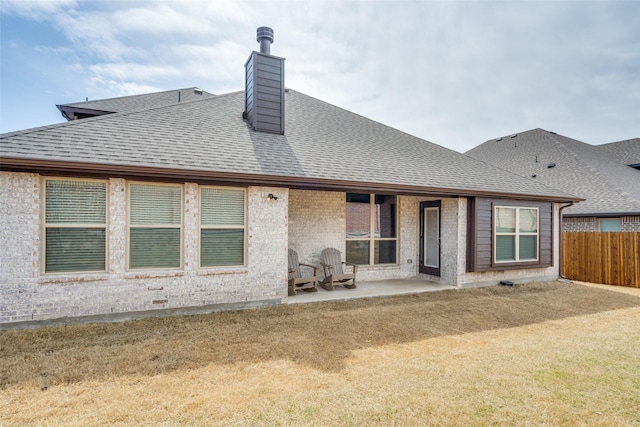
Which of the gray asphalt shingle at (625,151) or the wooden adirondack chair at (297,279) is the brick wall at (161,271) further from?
the gray asphalt shingle at (625,151)

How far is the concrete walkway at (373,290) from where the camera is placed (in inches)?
279

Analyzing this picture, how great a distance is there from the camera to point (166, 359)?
13.0 feet

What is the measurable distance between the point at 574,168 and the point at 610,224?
11.3 ft

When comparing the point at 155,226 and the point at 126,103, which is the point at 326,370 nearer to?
the point at 155,226

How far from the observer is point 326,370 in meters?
3.77

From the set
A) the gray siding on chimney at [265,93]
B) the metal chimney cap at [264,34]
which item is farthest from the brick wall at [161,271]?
the metal chimney cap at [264,34]

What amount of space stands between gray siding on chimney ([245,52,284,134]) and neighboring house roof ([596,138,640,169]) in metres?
17.9

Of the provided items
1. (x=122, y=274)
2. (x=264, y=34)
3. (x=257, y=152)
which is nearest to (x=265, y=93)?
(x=264, y=34)

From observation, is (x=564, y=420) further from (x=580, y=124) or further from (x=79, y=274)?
(x=580, y=124)

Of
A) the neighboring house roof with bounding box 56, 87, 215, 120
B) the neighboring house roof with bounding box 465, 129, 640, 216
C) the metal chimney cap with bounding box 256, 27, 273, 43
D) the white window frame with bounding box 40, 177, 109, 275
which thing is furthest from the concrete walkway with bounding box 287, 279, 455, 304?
the neighboring house roof with bounding box 465, 129, 640, 216

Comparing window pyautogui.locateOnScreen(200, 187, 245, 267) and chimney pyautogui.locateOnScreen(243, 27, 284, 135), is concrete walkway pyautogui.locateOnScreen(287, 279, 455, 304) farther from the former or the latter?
chimney pyautogui.locateOnScreen(243, 27, 284, 135)

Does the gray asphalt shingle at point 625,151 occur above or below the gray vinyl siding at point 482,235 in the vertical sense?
above

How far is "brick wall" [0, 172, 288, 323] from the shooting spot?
4.80 meters

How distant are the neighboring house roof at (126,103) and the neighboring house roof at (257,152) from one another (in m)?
3.03
